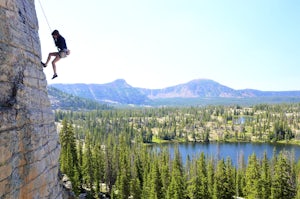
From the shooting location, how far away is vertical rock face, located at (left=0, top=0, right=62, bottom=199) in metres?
8.65

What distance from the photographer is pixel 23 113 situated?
970 cm

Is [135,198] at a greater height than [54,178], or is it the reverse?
[54,178]

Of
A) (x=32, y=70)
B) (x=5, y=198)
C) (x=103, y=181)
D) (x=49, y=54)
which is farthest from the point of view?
(x=103, y=181)

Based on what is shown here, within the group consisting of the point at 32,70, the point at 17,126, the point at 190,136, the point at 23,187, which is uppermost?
the point at 32,70

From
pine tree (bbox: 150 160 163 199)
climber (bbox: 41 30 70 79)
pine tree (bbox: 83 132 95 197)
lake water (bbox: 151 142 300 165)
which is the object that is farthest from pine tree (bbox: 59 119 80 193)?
lake water (bbox: 151 142 300 165)

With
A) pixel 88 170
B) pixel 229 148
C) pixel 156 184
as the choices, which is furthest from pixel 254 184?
pixel 229 148

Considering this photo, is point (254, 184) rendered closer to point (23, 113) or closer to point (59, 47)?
point (59, 47)

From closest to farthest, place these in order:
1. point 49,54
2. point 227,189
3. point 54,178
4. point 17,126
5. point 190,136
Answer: point 17,126 → point 54,178 → point 49,54 → point 227,189 → point 190,136

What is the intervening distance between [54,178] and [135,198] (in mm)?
48005

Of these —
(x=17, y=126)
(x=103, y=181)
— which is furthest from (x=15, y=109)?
(x=103, y=181)

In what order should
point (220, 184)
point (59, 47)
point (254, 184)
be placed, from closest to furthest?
1. point (59, 47)
2. point (254, 184)
3. point (220, 184)

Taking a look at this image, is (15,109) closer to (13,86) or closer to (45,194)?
(13,86)

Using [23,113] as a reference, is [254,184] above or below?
below

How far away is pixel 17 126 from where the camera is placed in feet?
30.0
